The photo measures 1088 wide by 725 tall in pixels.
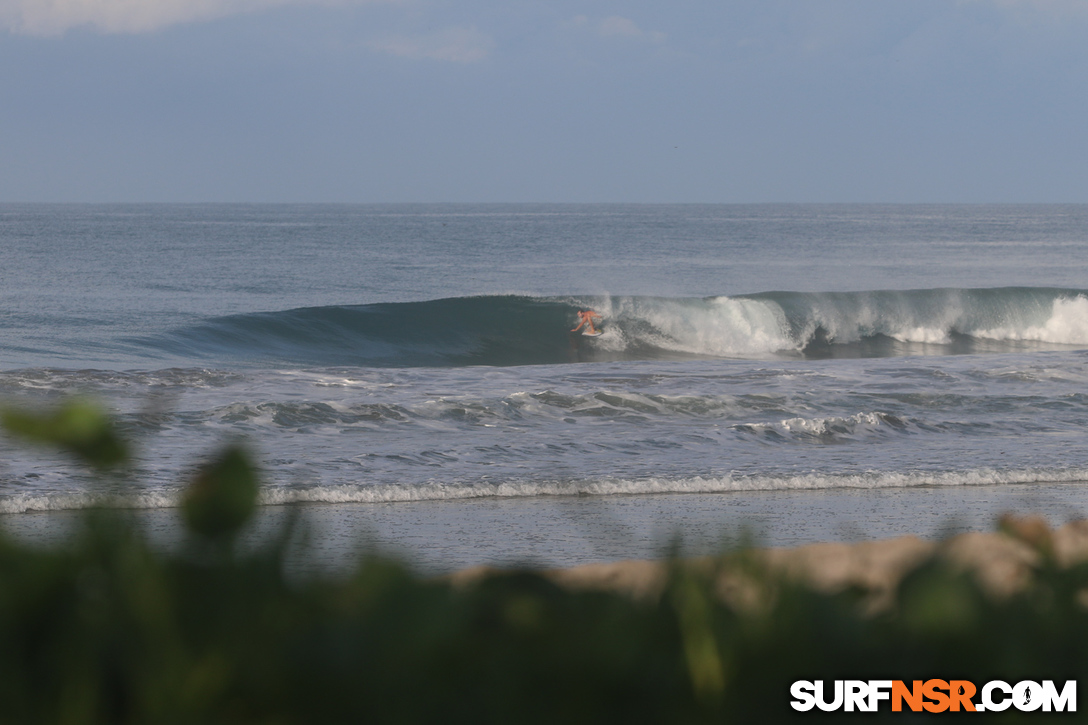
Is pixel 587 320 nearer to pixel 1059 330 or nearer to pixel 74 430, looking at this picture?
pixel 1059 330

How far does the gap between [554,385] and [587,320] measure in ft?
41.7

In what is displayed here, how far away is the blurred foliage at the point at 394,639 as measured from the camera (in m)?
0.67

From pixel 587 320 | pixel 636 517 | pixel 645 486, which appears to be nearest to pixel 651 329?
pixel 587 320

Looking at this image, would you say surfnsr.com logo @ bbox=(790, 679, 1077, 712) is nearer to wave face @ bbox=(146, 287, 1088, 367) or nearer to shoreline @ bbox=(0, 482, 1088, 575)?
shoreline @ bbox=(0, 482, 1088, 575)

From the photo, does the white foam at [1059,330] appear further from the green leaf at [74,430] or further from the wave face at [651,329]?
the green leaf at [74,430]

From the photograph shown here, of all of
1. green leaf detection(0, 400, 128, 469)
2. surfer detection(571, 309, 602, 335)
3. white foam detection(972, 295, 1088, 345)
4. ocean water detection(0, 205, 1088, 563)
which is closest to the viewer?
green leaf detection(0, 400, 128, 469)

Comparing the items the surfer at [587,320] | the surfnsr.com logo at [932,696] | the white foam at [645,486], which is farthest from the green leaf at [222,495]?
the surfer at [587,320]

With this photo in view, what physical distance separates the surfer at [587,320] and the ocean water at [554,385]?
38 cm

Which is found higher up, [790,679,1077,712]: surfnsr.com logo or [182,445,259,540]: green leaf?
[182,445,259,540]: green leaf

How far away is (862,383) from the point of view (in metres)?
13.6

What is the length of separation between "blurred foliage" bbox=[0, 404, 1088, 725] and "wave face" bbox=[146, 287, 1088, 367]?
20.6m

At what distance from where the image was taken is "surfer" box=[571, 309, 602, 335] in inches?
998

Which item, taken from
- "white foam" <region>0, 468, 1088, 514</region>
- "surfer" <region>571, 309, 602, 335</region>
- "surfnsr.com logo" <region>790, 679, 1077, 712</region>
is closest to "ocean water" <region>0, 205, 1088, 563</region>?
"white foam" <region>0, 468, 1088, 514</region>

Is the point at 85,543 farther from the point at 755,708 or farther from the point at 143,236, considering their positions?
the point at 143,236
